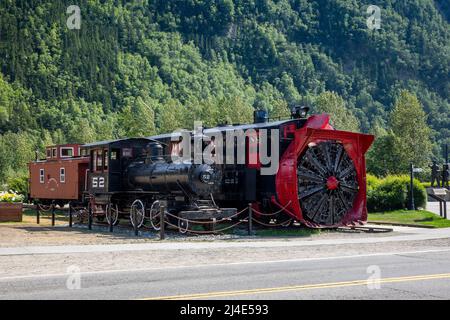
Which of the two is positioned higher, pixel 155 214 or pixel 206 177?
pixel 206 177

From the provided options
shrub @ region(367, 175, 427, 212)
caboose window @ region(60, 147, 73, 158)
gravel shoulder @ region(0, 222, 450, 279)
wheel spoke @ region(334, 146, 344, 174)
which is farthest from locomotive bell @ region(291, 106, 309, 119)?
caboose window @ region(60, 147, 73, 158)

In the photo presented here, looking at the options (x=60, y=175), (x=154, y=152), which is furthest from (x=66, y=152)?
(x=154, y=152)

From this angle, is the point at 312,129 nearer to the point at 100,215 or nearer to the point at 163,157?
the point at 163,157

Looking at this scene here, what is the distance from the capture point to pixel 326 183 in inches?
919

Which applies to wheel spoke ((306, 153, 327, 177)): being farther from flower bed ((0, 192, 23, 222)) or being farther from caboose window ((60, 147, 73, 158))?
caboose window ((60, 147, 73, 158))

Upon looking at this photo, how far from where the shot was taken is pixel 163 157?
24.9 metres

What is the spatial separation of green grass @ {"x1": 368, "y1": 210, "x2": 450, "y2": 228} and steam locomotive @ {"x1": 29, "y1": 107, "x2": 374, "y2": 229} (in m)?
3.19

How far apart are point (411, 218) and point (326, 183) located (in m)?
6.44

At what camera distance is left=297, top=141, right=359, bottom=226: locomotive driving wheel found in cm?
2305

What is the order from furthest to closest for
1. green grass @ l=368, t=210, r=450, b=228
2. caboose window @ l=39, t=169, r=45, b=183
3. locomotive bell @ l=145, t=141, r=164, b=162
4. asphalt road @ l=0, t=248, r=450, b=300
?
1. caboose window @ l=39, t=169, r=45, b=183
2. green grass @ l=368, t=210, r=450, b=228
3. locomotive bell @ l=145, t=141, r=164, b=162
4. asphalt road @ l=0, t=248, r=450, b=300

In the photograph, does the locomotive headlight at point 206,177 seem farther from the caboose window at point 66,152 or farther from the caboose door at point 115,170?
the caboose window at point 66,152

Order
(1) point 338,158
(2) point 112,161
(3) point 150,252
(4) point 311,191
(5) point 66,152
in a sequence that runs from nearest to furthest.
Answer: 1. (3) point 150,252
2. (4) point 311,191
3. (1) point 338,158
4. (2) point 112,161
5. (5) point 66,152

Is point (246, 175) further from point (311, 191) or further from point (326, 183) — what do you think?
→ point (326, 183)

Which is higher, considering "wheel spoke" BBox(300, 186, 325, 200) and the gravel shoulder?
"wheel spoke" BBox(300, 186, 325, 200)
